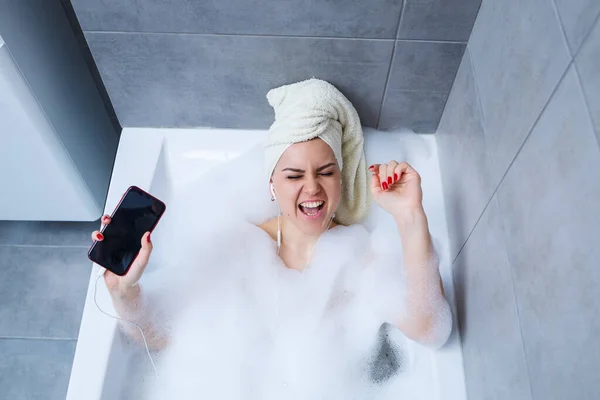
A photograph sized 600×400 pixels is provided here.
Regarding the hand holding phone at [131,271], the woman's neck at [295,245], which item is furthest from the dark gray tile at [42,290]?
the woman's neck at [295,245]

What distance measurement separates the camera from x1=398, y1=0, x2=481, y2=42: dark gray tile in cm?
108

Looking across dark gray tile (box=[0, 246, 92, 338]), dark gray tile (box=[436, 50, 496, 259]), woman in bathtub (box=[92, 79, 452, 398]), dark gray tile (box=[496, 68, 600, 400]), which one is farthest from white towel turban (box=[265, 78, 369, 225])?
dark gray tile (box=[0, 246, 92, 338])

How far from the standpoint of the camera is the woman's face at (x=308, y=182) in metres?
1.12

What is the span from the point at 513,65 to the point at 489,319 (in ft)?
1.56

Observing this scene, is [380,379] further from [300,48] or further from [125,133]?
[125,133]

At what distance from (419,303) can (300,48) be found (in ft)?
2.11

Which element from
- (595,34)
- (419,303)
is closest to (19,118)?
(419,303)

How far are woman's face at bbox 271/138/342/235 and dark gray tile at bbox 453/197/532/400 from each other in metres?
→ 0.33

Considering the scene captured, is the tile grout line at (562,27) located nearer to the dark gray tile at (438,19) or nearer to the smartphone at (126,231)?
the dark gray tile at (438,19)

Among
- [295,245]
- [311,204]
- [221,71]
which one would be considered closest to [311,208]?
[311,204]

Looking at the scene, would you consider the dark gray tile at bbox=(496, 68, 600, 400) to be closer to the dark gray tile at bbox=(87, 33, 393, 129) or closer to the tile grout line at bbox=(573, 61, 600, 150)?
the tile grout line at bbox=(573, 61, 600, 150)

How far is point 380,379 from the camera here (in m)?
1.21

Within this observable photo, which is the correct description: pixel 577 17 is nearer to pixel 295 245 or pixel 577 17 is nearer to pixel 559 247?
pixel 559 247

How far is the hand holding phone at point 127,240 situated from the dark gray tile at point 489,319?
26.7 inches
